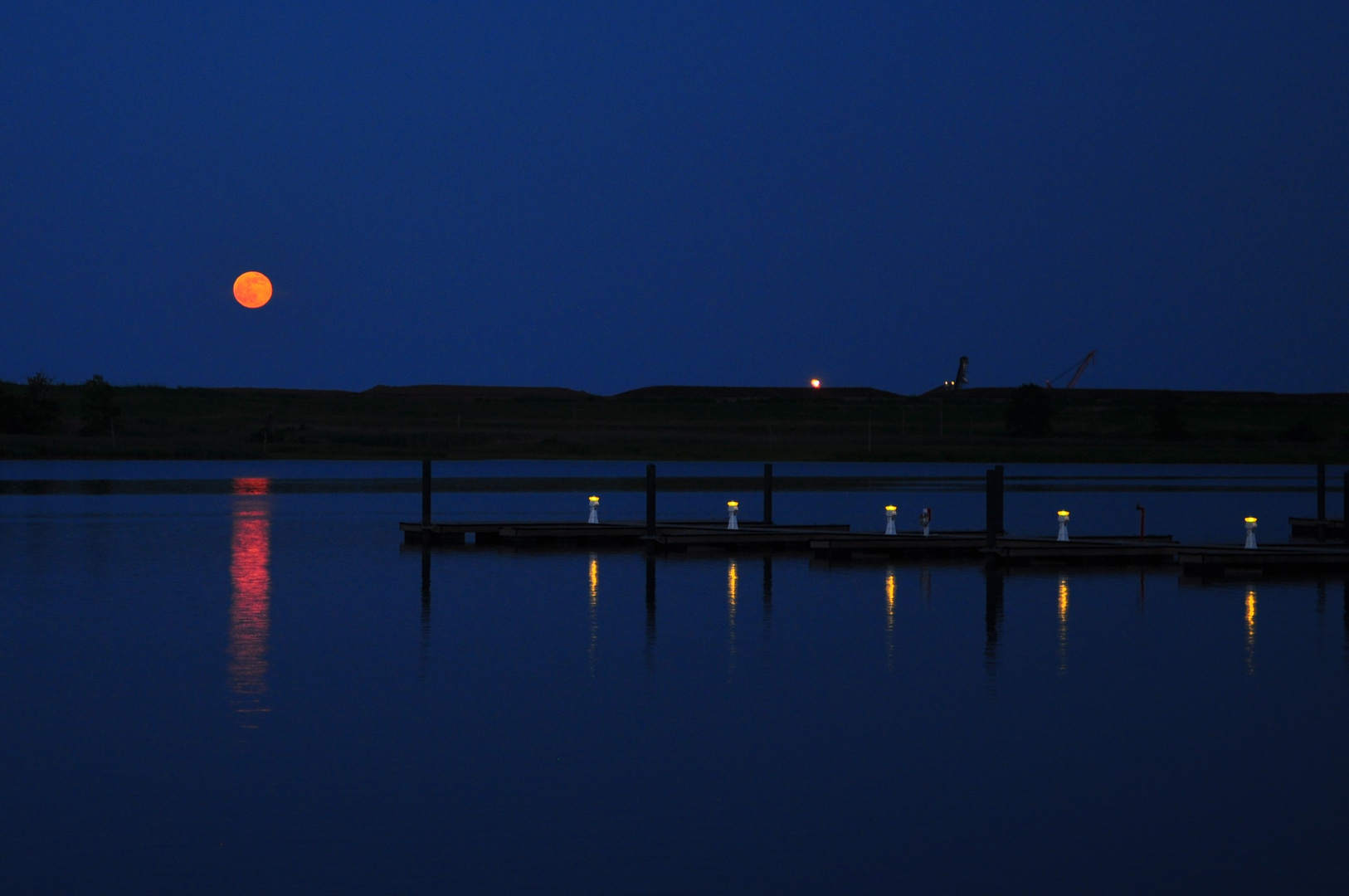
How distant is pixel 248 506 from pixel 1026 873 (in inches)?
1721

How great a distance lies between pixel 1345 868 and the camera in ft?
32.8

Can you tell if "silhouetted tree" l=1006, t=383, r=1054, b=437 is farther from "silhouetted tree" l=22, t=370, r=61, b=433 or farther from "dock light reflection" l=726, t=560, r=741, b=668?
"dock light reflection" l=726, t=560, r=741, b=668

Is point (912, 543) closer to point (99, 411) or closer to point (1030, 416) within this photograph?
point (99, 411)

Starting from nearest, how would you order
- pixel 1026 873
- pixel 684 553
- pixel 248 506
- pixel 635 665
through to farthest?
pixel 1026 873, pixel 635 665, pixel 684 553, pixel 248 506

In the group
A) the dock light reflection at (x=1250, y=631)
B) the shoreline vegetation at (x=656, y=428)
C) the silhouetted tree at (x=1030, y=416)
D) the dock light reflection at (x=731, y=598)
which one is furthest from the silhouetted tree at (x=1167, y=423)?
the dock light reflection at (x=1250, y=631)

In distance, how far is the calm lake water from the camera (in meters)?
10.2

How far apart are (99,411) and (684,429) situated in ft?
160

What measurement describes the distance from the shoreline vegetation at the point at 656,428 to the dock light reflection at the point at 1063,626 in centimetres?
6930

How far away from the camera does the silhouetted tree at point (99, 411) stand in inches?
4104

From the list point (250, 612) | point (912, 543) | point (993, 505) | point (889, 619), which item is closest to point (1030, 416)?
point (912, 543)

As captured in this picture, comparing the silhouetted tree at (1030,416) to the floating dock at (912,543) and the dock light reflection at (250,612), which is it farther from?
the floating dock at (912,543)

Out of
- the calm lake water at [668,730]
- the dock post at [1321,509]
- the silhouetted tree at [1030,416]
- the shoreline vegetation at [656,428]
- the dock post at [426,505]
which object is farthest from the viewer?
the silhouetted tree at [1030,416]

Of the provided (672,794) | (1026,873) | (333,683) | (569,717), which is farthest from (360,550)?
(1026,873)

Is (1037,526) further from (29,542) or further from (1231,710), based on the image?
(1231,710)
